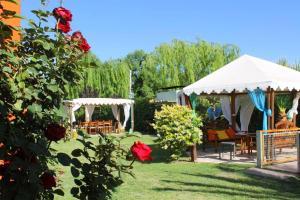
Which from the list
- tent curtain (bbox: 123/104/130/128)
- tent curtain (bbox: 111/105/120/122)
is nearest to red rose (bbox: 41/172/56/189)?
tent curtain (bbox: 123/104/130/128)

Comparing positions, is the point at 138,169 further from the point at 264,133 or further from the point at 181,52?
the point at 181,52

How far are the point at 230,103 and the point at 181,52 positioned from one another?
A: 749 inches

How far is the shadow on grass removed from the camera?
24.2 ft

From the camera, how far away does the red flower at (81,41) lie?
A: 6.88ft

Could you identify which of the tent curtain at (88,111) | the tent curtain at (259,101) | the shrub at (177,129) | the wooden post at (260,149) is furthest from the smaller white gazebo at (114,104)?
the wooden post at (260,149)

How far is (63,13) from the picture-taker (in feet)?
6.74

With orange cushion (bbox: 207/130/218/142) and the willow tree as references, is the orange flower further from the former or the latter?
the willow tree

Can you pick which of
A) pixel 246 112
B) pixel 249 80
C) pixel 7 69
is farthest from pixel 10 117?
pixel 246 112

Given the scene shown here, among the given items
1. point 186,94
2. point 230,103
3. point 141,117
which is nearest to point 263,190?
point 186,94

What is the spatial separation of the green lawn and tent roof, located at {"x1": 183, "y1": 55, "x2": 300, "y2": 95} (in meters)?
2.76

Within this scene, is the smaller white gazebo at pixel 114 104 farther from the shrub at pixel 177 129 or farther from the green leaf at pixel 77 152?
the green leaf at pixel 77 152

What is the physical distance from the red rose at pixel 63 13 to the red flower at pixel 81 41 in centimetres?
10

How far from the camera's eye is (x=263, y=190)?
7801mm

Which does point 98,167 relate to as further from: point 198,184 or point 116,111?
point 116,111
